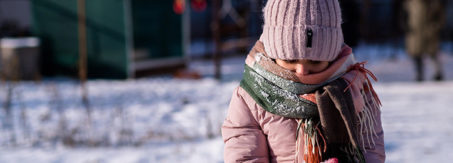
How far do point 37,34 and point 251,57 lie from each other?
8984 millimetres

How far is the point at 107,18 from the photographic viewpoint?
9344 mm

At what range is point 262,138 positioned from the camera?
1.74 m

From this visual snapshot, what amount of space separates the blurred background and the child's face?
2.73 feet

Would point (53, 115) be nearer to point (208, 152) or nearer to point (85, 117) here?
point (85, 117)

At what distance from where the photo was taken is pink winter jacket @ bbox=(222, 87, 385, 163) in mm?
1710

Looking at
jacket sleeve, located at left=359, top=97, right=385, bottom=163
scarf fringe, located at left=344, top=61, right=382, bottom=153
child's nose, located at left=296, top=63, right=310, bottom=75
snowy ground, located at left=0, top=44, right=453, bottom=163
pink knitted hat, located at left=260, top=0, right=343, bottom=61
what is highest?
pink knitted hat, located at left=260, top=0, right=343, bottom=61

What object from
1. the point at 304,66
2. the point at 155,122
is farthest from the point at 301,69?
the point at 155,122

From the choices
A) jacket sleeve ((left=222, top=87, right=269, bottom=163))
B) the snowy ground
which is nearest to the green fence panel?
the snowy ground

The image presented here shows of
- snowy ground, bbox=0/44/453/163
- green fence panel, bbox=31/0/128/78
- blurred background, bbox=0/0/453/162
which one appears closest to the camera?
snowy ground, bbox=0/44/453/163

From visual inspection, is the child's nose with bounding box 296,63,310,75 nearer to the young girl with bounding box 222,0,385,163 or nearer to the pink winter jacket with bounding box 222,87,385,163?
the young girl with bounding box 222,0,385,163

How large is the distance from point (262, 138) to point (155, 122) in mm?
4136

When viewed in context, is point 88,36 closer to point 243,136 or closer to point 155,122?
point 155,122

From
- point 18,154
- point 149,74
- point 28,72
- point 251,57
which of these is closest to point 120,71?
point 149,74

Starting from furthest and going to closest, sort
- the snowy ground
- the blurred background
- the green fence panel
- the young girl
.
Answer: the green fence panel
the blurred background
the snowy ground
the young girl
